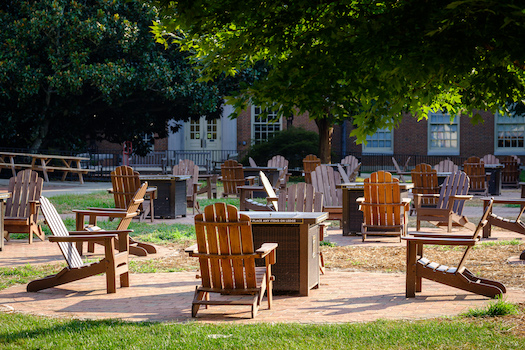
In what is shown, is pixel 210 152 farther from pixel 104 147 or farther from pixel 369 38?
pixel 369 38

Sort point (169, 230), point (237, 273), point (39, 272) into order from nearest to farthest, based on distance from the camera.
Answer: point (237, 273), point (39, 272), point (169, 230)

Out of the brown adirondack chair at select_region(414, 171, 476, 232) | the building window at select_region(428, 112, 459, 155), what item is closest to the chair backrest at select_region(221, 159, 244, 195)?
the brown adirondack chair at select_region(414, 171, 476, 232)

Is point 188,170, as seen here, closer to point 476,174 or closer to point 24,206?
point 24,206

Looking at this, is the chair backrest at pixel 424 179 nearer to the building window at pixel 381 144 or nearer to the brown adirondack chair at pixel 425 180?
the brown adirondack chair at pixel 425 180

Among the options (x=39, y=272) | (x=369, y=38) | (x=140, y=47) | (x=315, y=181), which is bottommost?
(x=39, y=272)

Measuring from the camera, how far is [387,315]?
5.86 m

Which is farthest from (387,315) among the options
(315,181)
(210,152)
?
(210,152)

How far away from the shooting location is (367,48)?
4.95m

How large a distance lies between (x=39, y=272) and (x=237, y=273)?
3.41 m

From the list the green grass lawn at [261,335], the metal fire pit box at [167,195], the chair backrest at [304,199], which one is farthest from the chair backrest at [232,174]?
the green grass lawn at [261,335]

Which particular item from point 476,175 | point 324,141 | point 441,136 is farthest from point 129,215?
point 441,136

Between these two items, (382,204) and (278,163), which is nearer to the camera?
(382,204)

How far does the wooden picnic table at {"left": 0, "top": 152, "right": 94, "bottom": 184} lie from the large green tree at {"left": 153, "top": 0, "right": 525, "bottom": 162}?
17.9 meters

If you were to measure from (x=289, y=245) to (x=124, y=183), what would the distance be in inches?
269
